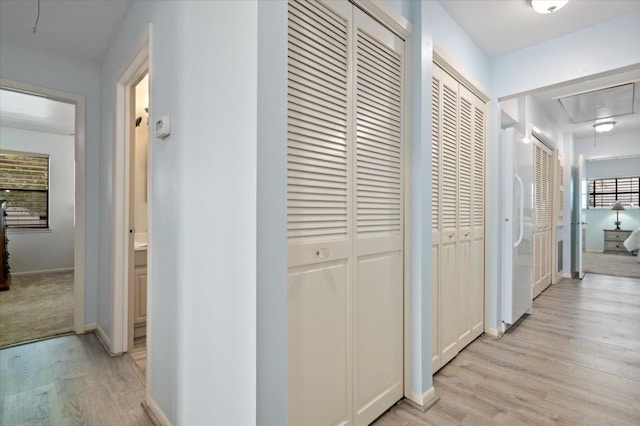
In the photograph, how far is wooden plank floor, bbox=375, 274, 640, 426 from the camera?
5.92 ft

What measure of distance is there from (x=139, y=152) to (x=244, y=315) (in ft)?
9.18

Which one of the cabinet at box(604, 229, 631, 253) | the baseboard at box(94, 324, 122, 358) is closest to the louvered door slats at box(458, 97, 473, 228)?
the baseboard at box(94, 324, 122, 358)

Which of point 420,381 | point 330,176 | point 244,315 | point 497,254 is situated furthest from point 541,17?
point 244,315

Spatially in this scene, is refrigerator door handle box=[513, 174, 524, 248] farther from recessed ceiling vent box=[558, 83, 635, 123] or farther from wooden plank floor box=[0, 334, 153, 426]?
wooden plank floor box=[0, 334, 153, 426]

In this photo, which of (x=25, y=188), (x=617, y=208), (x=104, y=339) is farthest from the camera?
(x=617, y=208)

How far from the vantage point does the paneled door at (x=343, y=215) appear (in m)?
1.32

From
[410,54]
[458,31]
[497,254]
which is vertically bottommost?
[497,254]

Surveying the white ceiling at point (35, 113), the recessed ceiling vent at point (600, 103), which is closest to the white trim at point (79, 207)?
the white ceiling at point (35, 113)

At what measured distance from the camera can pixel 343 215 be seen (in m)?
1.52

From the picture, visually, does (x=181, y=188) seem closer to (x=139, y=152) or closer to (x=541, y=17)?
(x=139, y=152)

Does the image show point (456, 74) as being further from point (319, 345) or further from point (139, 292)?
point (139, 292)

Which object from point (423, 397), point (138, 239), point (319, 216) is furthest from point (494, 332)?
point (138, 239)

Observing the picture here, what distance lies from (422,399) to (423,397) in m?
0.01

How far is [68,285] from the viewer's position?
4695mm
